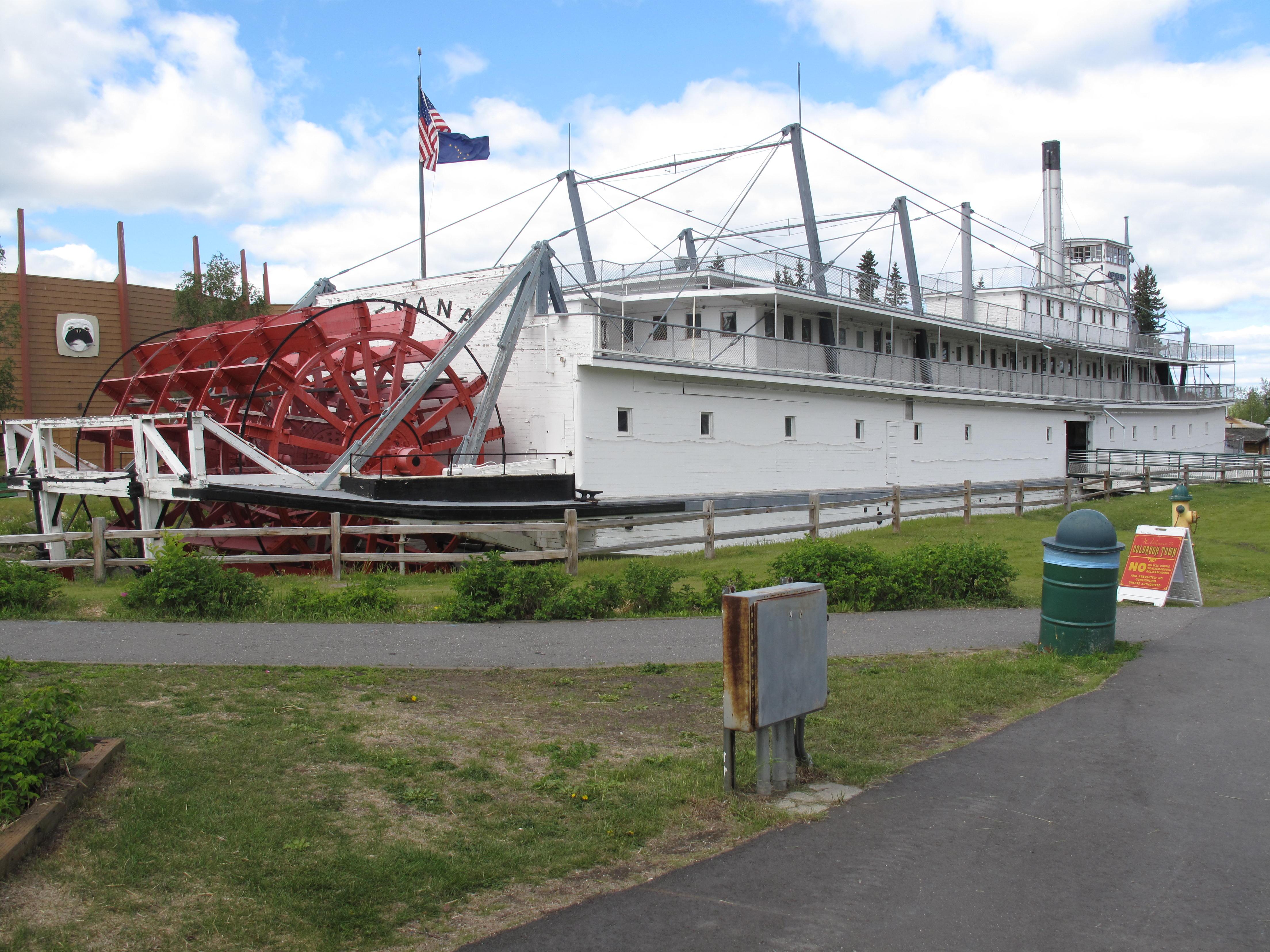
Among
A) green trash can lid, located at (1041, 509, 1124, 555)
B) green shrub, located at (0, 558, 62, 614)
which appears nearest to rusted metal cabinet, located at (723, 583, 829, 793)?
green trash can lid, located at (1041, 509, 1124, 555)

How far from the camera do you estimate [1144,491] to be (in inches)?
1224

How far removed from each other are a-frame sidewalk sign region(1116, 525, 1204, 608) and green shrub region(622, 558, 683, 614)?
527 cm

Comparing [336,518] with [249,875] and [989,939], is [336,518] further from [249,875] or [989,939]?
[989,939]

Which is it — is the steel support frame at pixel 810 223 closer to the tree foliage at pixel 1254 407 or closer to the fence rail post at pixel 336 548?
the fence rail post at pixel 336 548

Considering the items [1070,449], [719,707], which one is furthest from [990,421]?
[719,707]

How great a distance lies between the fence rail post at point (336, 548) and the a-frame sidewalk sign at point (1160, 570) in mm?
9852

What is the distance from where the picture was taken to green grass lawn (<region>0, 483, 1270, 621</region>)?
496 inches

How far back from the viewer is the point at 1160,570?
11594 mm

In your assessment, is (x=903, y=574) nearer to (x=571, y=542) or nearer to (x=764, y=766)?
(x=571, y=542)

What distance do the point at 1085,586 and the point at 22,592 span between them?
10.7m

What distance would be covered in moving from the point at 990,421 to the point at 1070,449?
9.74 meters

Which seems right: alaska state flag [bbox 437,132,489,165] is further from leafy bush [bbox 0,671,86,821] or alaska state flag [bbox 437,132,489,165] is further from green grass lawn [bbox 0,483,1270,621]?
leafy bush [bbox 0,671,86,821]

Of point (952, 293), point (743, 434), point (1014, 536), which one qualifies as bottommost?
point (1014, 536)

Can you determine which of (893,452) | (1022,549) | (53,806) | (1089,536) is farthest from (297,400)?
(53,806)
